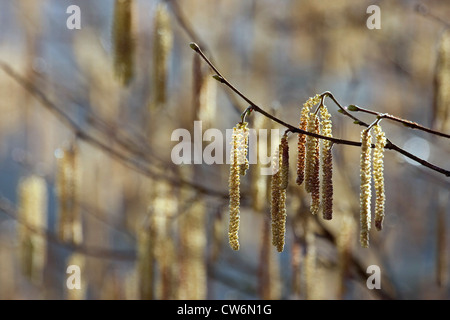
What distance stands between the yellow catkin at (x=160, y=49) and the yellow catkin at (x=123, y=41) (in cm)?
6

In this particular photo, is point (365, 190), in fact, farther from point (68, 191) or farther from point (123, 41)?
point (68, 191)

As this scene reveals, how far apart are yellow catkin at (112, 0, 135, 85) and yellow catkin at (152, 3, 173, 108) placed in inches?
2.2

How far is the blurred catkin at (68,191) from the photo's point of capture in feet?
5.15

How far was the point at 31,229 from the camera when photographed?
1.67 metres

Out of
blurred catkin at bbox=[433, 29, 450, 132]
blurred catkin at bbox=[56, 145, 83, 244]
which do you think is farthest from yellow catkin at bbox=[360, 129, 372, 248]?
blurred catkin at bbox=[56, 145, 83, 244]

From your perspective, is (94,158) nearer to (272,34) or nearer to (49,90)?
(49,90)

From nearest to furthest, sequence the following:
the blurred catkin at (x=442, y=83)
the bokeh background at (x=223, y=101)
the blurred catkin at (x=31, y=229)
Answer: the blurred catkin at (x=442, y=83)
the blurred catkin at (x=31, y=229)
the bokeh background at (x=223, y=101)

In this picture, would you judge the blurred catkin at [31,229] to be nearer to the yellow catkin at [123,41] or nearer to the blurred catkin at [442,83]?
the yellow catkin at [123,41]

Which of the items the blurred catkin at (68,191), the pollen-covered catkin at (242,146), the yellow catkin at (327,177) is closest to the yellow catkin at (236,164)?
the pollen-covered catkin at (242,146)

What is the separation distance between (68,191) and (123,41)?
0.44m

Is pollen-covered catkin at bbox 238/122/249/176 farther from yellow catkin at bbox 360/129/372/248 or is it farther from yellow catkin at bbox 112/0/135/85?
yellow catkin at bbox 112/0/135/85

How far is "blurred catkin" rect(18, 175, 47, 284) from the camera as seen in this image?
1719 millimetres
